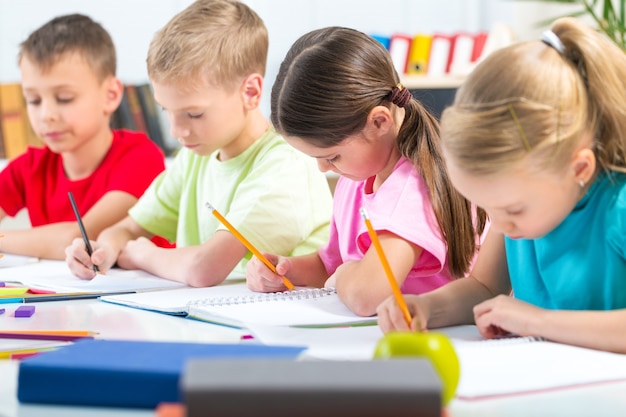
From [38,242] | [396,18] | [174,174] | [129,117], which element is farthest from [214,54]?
[396,18]

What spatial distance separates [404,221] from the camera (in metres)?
1.38

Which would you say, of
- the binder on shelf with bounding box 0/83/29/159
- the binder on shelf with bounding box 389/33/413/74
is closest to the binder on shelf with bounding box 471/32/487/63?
the binder on shelf with bounding box 389/33/413/74

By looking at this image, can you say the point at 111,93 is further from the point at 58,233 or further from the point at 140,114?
the point at 140,114

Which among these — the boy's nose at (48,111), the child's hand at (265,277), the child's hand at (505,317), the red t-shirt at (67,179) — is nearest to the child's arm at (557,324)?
the child's hand at (505,317)

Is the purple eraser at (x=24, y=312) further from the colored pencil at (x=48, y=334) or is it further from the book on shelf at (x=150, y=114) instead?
the book on shelf at (x=150, y=114)

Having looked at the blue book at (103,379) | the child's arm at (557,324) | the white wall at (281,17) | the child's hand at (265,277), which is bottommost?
the white wall at (281,17)

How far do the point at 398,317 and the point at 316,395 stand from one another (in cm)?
50

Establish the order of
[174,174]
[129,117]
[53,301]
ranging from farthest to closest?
[129,117] → [174,174] → [53,301]

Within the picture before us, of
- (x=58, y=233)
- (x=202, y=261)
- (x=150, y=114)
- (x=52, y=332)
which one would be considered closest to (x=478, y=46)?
(x=150, y=114)

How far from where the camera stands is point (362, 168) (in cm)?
145

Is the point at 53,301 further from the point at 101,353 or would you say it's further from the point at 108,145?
the point at 108,145

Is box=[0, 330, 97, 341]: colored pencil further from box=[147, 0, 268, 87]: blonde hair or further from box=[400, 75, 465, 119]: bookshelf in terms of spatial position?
box=[400, 75, 465, 119]: bookshelf

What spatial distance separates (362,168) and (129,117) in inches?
91.7

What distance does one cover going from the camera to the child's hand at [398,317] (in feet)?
3.69
